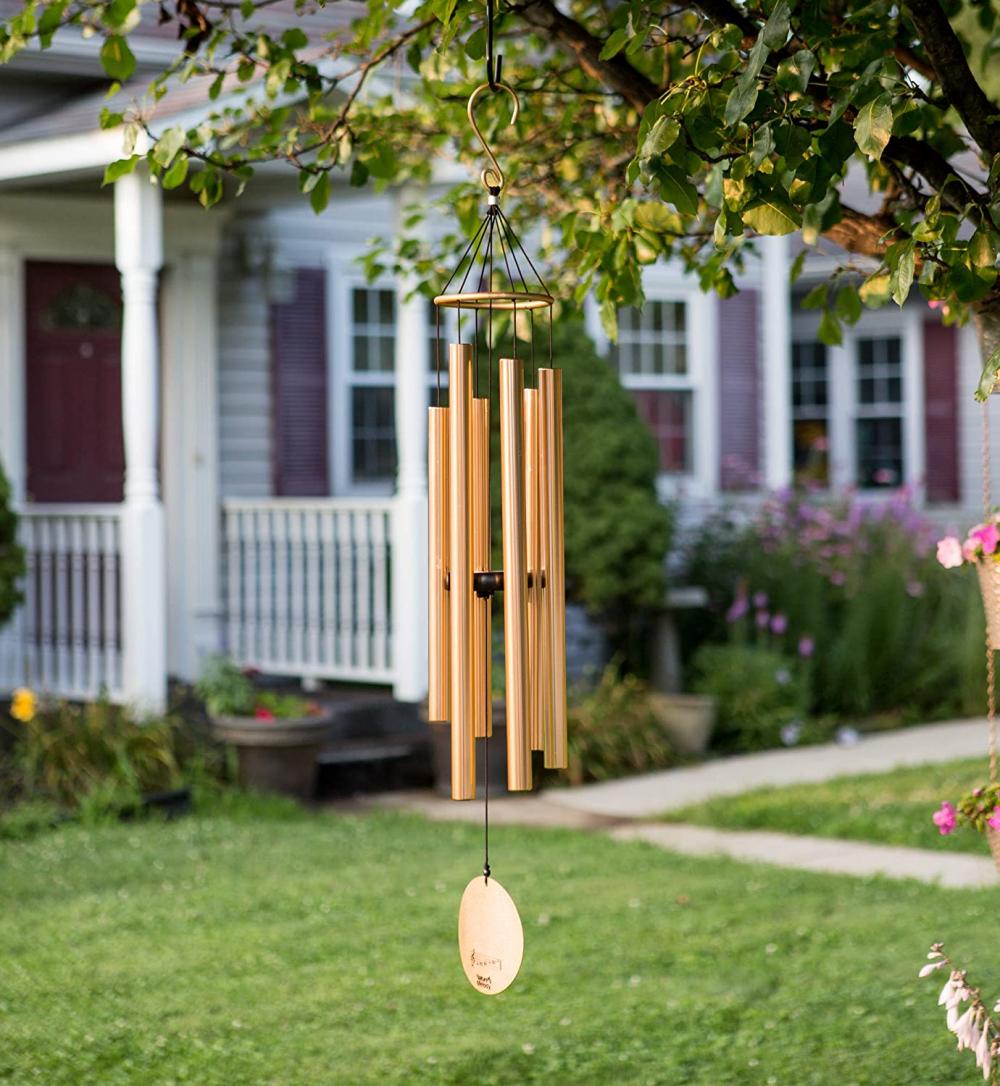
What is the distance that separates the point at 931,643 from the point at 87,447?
6171 mm

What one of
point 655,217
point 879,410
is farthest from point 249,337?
point 655,217

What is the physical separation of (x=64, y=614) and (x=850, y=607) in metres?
5.62

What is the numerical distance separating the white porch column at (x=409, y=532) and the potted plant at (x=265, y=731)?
56 cm

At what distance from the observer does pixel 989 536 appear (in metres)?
Answer: 3.41

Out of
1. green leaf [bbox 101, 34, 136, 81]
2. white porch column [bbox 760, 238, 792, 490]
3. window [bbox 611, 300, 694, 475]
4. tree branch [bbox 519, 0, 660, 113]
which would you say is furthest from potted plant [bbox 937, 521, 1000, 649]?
white porch column [bbox 760, 238, 792, 490]

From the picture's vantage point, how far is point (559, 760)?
12.0ft

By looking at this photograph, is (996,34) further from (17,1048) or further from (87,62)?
(87,62)

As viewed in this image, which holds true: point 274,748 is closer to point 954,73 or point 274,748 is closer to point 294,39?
point 294,39

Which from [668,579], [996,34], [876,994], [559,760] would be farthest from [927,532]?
[559,760]

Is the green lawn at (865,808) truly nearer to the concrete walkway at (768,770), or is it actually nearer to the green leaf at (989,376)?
the concrete walkway at (768,770)

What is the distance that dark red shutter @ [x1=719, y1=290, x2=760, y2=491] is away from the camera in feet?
45.1

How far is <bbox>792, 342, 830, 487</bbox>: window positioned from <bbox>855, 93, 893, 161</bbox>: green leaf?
12.9m

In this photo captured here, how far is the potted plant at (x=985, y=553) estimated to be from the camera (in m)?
3.41

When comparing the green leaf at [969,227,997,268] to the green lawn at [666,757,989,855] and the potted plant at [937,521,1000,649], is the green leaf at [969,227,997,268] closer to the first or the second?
the potted plant at [937,521,1000,649]
